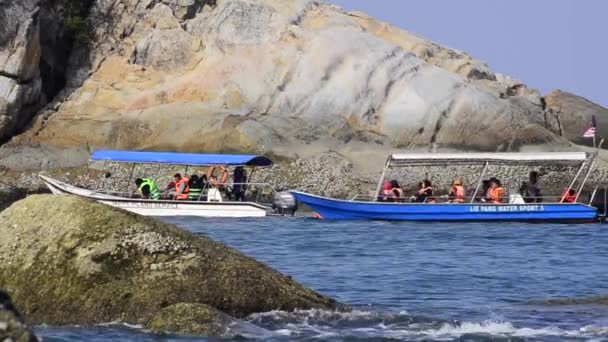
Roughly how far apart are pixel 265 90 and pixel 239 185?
11346mm

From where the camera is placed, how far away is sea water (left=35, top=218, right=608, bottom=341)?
570 inches

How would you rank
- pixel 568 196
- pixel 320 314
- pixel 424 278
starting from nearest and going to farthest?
pixel 320 314 < pixel 424 278 < pixel 568 196

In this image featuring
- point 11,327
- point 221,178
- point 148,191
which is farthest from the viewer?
point 221,178

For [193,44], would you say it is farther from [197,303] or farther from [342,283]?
[197,303]

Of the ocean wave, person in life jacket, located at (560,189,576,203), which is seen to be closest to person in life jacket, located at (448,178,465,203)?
person in life jacket, located at (560,189,576,203)

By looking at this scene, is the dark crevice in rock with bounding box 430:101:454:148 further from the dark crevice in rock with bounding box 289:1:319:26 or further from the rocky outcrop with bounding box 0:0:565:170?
the dark crevice in rock with bounding box 289:1:319:26

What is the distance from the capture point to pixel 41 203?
1438 cm

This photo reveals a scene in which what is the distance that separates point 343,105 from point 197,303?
38.6 metres

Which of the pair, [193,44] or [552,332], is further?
[193,44]

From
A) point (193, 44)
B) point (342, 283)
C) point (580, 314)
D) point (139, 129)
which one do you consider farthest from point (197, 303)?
point (193, 44)

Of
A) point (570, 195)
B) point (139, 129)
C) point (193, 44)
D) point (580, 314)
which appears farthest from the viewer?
point (193, 44)

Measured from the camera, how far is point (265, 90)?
173ft

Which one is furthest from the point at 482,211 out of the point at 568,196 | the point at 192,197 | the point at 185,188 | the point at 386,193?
the point at 185,188

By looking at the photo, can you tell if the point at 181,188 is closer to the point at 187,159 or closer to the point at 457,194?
the point at 187,159
